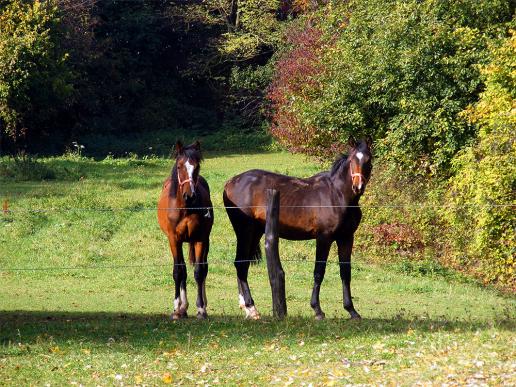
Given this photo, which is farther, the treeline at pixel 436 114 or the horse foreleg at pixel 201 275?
the treeline at pixel 436 114

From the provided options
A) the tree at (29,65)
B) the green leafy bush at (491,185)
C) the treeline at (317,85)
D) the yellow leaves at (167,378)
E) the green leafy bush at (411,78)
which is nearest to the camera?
the yellow leaves at (167,378)

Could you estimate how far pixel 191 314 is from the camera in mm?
16516

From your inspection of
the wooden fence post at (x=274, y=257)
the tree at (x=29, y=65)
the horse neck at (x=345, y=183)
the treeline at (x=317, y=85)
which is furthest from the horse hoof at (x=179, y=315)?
the tree at (x=29, y=65)

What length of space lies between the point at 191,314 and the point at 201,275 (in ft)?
3.80

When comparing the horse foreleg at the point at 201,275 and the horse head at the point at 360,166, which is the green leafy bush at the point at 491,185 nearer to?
the horse head at the point at 360,166

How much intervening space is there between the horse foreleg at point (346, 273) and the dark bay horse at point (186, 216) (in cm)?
205

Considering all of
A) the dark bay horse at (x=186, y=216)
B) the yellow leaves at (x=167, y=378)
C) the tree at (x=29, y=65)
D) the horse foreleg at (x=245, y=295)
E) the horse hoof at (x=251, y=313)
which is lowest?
the horse hoof at (x=251, y=313)

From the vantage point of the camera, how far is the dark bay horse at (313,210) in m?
14.9

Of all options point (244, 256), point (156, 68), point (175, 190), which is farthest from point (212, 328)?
point (156, 68)

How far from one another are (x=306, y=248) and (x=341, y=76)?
5642 mm

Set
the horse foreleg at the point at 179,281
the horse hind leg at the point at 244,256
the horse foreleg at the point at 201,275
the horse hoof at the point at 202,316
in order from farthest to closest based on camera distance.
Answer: the horse hind leg at the point at 244,256, the horse foreleg at the point at 179,281, the horse foreleg at the point at 201,275, the horse hoof at the point at 202,316

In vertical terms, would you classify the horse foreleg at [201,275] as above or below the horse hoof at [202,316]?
above

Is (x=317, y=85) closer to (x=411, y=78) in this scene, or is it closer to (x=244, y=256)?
(x=411, y=78)

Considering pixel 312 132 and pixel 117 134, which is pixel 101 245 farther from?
pixel 117 134
